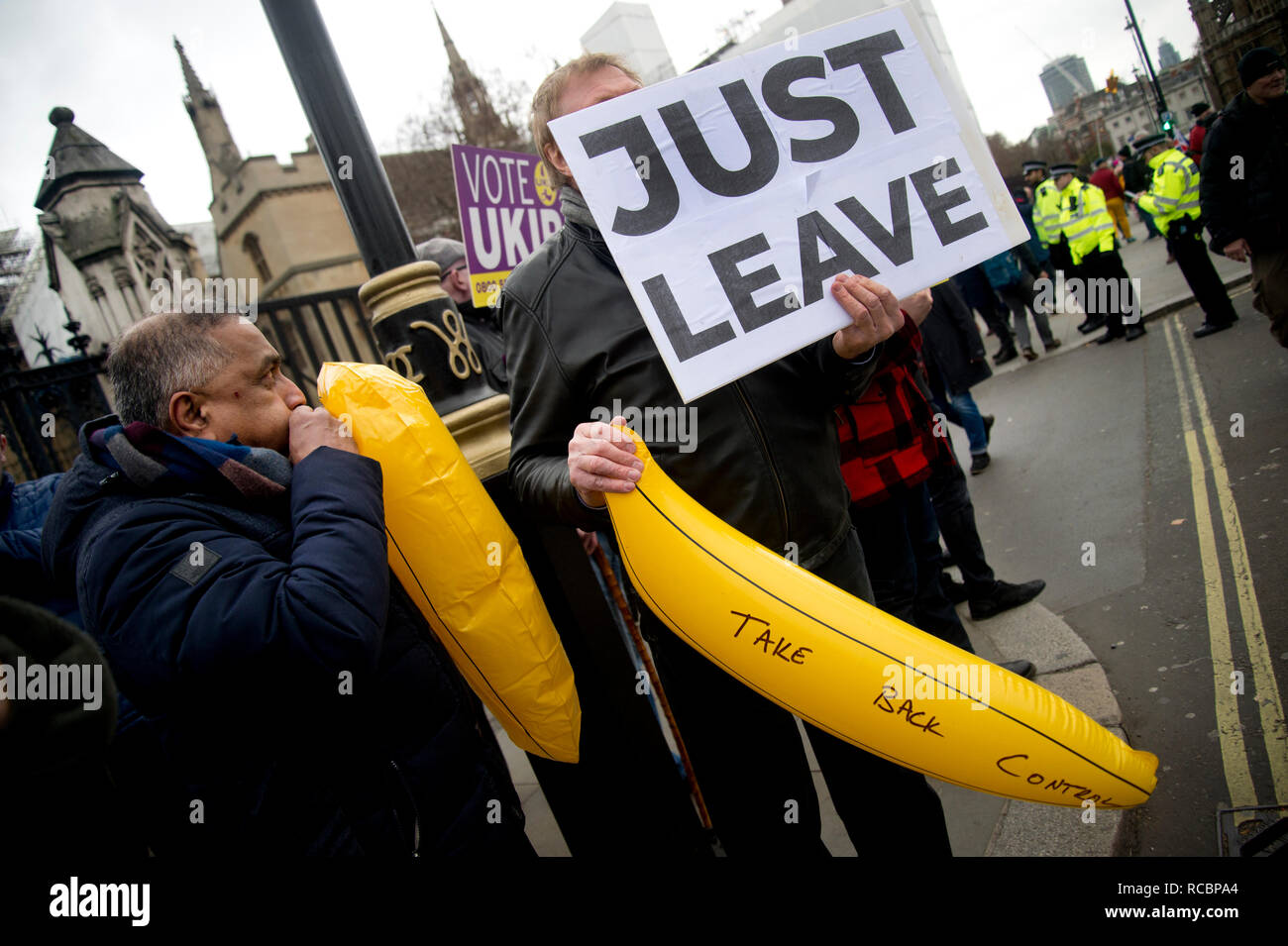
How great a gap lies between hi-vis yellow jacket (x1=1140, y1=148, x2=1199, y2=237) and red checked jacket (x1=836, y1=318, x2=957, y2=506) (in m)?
6.84

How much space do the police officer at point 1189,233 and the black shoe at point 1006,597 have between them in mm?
5141

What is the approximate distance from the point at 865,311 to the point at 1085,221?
9027 millimetres

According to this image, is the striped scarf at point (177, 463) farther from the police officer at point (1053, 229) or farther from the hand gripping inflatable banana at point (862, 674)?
the police officer at point (1053, 229)

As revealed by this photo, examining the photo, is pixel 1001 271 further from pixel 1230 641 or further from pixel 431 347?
pixel 431 347

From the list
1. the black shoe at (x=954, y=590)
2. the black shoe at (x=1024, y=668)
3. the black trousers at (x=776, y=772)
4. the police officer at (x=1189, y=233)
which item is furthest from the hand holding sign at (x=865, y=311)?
the police officer at (x=1189, y=233)

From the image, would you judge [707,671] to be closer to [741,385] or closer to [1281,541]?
[741,385]

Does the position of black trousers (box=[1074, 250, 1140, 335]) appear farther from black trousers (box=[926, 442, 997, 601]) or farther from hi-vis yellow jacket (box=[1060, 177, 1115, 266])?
black trousers (box=[926, 442, 997, 601])

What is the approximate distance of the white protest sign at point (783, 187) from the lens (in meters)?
1.70

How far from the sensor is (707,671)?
1886 millimetres

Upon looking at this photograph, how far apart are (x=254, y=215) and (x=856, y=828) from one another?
49.1m

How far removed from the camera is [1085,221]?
29.3ft

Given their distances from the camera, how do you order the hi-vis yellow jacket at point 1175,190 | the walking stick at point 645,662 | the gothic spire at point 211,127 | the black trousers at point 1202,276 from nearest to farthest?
the walking stick at point 645,662
the black trousers at point 1202,276
the hi-vis yellow jacket at point 1175,190
the gothic spire at point 211,127

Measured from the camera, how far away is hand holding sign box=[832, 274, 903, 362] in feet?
5.63
